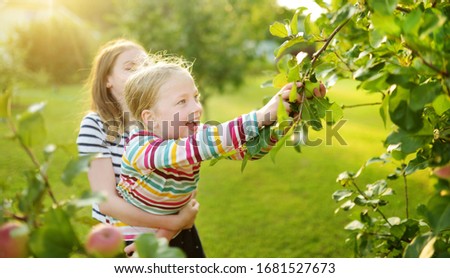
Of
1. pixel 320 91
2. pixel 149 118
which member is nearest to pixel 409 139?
pixel 320 91

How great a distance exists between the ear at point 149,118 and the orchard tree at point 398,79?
0.47 meters

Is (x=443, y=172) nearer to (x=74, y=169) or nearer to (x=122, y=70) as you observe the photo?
(x=74, y=169)

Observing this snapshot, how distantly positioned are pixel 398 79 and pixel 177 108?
0.80 meters

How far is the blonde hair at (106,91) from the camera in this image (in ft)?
6.54

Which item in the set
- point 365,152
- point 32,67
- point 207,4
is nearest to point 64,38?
point 32,67

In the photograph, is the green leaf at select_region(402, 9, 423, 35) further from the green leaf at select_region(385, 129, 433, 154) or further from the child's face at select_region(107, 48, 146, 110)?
the child's face at select_region(107, 48, 146, 110)

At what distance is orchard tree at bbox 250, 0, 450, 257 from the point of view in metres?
0.91

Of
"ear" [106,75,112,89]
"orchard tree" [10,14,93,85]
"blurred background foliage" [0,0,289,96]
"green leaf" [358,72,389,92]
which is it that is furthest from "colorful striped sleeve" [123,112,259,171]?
"orchard tree" [10,14,93,85]

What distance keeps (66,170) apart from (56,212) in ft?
0.23

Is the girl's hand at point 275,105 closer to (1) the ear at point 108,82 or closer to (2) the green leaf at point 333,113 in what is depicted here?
(2) the green leaf at point 333,113

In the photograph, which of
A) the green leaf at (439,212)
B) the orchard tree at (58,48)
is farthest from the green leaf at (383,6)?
the orchard tree at (58,48)

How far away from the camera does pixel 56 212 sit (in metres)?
0.83

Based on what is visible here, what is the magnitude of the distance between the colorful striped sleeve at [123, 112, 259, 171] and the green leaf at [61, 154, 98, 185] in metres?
0.53

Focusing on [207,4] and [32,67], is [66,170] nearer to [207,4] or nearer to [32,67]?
[207,4]
